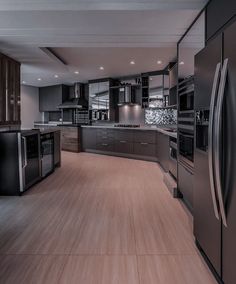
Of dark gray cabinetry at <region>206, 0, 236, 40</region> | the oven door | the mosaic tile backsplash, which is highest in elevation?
dark gray cabinetry at <region>206, 0, 236, 40</region>

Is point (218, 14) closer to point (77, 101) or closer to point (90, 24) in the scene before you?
point (90, 24)

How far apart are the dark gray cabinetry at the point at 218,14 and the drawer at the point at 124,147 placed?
486 cm

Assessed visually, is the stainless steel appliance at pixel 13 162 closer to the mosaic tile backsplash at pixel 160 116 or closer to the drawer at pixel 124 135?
the drawer at pixel 124 135

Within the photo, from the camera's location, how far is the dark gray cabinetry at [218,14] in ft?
5.98

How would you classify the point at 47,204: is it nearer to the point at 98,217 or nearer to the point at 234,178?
the point at 98,217

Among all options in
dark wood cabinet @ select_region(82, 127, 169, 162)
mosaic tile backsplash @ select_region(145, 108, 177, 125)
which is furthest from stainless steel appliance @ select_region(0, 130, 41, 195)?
mosaic tile backsplash @ select_region(145, 108, 177, 125)

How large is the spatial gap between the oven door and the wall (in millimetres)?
4288

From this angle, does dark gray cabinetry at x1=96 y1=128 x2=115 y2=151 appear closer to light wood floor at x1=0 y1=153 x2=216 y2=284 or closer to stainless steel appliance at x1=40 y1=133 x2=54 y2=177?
stainless steel appliance at x1=40 y1=133 x2=54 y2=177

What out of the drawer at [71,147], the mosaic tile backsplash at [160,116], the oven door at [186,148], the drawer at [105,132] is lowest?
the drawer at [71,147]

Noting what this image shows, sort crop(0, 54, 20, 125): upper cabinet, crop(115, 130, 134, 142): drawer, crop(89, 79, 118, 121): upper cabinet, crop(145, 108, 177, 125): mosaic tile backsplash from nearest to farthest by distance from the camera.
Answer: crop(0, 54, 20, 125): upper cabinet < crop(145, 108, 177, 125): mosaic tile backsplash < crop(115, 130, 134, 142): drawer < crop(89, 79, 118, 121): upper cabinet

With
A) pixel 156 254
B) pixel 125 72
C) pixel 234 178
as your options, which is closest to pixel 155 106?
pixel 125 72

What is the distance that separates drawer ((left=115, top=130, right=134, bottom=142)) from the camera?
23.3 feet

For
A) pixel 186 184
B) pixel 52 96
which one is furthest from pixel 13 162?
pixel 52 96

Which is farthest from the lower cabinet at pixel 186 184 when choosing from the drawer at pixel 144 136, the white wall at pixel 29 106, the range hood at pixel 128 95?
the white wall at pixel 29 106
